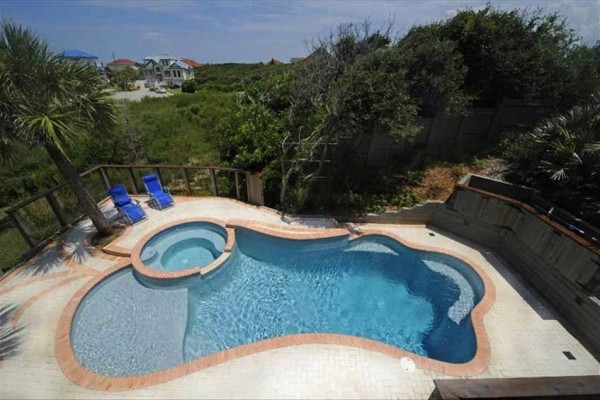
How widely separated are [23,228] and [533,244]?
14333mm

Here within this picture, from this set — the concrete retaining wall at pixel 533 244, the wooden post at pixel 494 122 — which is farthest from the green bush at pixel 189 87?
the concrete retaining wall at pixel 533 244

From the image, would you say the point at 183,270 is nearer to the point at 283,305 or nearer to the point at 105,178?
the point at 283,305

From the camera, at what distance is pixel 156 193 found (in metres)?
10.2

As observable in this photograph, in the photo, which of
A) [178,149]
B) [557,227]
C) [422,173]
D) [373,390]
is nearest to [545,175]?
[557,227]

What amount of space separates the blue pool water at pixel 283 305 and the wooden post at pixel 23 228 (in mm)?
3027

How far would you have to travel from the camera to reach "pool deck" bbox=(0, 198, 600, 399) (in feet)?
Result: 15.6

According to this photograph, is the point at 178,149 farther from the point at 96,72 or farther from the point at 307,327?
the point at 307,327

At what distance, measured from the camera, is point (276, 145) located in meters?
9.76

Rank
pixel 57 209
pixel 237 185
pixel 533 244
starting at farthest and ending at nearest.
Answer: pixel 237 185 → pixel 57 209 → pixel 533 244

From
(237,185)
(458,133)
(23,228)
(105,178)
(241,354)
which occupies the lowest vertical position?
(241,354)

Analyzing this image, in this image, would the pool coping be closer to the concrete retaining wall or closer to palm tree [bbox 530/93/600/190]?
the concrete retaining wall

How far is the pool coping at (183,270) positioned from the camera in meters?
7.23

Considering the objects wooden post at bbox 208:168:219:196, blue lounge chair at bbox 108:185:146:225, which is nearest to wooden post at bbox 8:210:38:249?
blue lounge chair at bbox 108:185:146:225

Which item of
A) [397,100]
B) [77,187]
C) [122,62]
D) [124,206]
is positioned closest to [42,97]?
[77,187]
